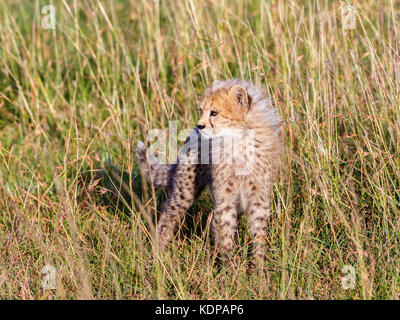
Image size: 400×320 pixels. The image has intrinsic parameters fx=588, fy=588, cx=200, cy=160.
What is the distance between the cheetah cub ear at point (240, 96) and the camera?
323cm

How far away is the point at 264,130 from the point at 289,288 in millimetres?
983

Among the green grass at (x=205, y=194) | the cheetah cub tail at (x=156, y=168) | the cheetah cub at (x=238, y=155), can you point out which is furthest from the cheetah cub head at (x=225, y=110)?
the cheetah cub tail at (x=156, y=168)

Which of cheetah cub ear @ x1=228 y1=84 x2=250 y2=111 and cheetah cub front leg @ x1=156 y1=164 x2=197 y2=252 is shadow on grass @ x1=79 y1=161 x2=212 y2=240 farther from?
cheetah cub ear @ x1=228 y1=84 x2=250 y2=111

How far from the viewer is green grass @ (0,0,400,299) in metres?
2.89

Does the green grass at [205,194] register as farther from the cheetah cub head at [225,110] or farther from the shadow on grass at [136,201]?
the cheetah cub head at [225,110]

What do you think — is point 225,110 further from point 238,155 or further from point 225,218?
point 225,218

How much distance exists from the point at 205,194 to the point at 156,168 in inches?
14.4

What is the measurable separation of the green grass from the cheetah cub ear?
0.83 ft

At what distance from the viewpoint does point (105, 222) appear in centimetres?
353

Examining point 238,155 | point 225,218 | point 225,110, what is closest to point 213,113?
point 225,110

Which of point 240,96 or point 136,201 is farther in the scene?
point 136,201

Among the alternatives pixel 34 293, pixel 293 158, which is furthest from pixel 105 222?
pixel 293 158

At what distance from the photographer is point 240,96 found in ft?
Answer: 10.7
